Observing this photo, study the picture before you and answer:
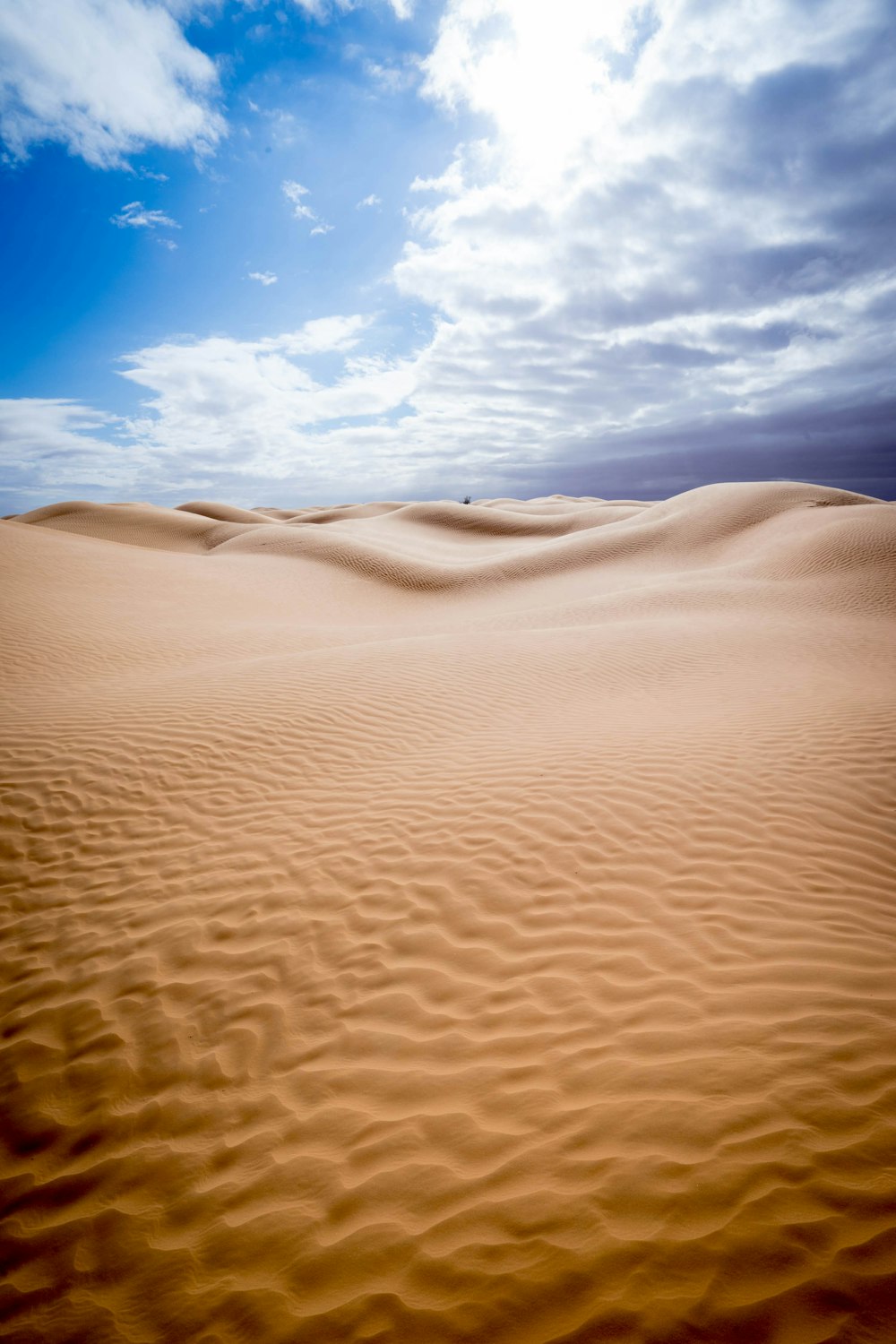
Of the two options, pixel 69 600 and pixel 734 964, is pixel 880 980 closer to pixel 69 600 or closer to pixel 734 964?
pixel 734 964

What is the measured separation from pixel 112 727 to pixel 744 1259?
8.75m

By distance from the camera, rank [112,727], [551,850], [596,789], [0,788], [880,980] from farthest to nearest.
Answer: [112,727] < [0,788] < [596,789] < [551,850] < [880,980]

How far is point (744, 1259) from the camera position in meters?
2.17

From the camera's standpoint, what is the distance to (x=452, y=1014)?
11.7 ft

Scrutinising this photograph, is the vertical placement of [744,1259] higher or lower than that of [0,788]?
lower

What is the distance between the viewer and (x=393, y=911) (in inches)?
181

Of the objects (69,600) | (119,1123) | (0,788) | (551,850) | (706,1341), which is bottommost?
(119,1123)

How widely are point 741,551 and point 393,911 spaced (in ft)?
91.4

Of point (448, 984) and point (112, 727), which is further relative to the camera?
point (112, 727)

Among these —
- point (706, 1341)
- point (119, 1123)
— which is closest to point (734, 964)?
point (706, 1341)

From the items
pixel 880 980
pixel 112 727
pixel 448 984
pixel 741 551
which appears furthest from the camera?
pixel 741 551

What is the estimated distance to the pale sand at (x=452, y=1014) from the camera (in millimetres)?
2283

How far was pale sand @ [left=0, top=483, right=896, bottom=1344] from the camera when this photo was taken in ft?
7.49

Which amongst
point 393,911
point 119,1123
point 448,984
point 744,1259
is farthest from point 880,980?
point 119,1123
